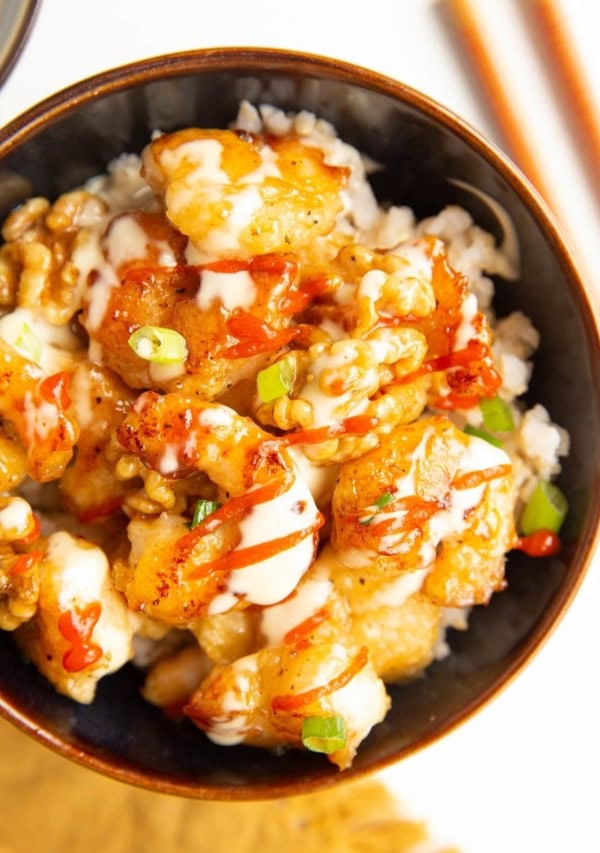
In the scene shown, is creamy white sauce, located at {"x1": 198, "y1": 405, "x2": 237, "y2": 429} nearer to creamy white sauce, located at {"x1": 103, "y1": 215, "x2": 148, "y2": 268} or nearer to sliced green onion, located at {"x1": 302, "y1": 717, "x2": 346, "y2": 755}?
creamy white sauce, located at {"x1": 103, "y1": 215, "x2": 148, "y2": 268}

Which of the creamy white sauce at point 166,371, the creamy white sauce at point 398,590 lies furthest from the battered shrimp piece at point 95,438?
the creamy white sauce at point 398,590

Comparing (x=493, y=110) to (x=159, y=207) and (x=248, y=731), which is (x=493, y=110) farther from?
(x=248, y=731)

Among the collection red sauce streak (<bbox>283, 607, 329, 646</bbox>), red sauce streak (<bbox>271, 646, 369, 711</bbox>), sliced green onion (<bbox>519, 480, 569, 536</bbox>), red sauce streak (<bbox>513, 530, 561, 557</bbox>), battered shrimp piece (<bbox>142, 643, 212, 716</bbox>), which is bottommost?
battered shrimp piece (<bbox>142, 643, 212, 716</bbox>)

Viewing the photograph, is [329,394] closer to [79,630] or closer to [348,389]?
[348,389]

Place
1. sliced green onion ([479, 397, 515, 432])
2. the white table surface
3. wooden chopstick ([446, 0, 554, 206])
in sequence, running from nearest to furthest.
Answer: sliced green onion ([479, 397, 515, 432])
the white table surface
wooden chopstick ([446, 0, 554, 206])

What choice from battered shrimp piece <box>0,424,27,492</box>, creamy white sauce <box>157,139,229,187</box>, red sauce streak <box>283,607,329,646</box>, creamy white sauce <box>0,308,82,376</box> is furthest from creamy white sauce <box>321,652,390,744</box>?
creamy white sauce <box>157,139,229,187</box>

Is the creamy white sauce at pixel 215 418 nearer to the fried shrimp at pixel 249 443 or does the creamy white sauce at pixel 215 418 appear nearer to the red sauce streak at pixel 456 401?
the fried shrimp at pixel 249 443

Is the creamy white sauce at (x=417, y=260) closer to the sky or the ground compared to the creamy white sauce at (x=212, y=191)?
closer to the ground

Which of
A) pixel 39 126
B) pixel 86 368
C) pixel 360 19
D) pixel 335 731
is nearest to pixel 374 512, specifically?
pixel 335 731
